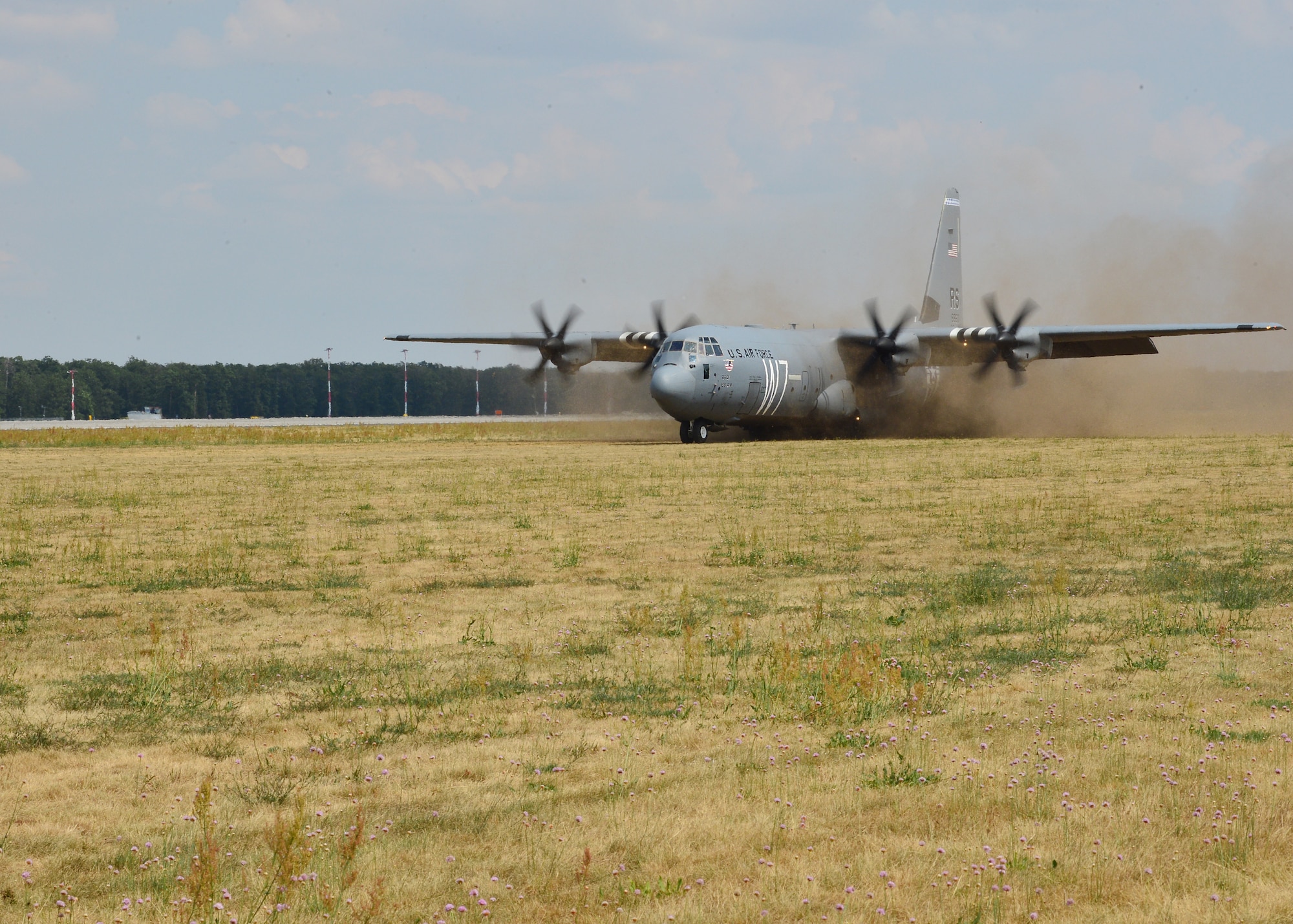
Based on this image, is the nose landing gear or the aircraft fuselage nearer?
the aircraft fuselage

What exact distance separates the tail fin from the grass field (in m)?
42.3

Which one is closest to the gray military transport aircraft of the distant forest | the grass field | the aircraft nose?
the aircraft nose

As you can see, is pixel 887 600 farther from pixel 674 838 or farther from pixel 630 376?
pixel 630 376

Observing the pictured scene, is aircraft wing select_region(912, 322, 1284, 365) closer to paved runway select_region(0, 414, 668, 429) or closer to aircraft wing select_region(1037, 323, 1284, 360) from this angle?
aircraft wing select_region(1037, 323, 1284, 360)

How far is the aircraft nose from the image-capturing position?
45062 millimetres

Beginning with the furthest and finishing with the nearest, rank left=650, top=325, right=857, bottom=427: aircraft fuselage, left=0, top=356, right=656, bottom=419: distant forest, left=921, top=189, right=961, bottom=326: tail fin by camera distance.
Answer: left=0, top=356, right=656, bottom=419: distant forest, left=921, top=189, right=961, bottom=326: tail fin, left=650, top=325, right=857, bottom=427: aircraft fuselage

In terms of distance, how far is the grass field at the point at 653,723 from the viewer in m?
6.16

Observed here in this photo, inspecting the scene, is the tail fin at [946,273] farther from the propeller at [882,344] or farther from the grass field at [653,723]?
the grass field at [653,723]

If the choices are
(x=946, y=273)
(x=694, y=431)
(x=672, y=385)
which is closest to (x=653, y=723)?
(x=672, y=385)

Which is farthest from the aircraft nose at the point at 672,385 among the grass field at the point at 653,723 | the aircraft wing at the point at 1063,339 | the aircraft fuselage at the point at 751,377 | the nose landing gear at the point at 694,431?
the grass field at the point at 653,723

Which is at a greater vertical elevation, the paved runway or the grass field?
the paved runway

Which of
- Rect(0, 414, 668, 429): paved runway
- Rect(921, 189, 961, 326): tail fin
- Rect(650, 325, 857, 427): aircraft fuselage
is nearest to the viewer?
Rect(650, 325, 857, 427): aircraft fuselage

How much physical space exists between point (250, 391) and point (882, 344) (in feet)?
451

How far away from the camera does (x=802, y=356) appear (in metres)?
51.5
